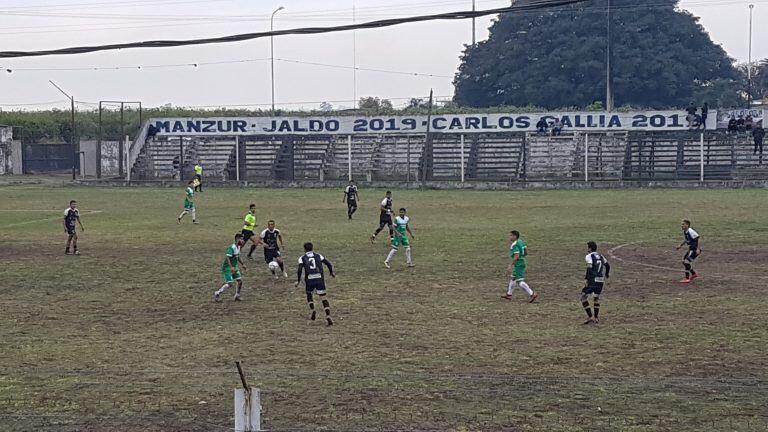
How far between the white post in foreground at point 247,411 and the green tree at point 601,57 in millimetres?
88053

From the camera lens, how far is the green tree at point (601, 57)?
92312 millimetres

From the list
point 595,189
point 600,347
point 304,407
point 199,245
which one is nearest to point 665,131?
point 595,189

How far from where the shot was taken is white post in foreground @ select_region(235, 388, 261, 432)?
24.7 ft

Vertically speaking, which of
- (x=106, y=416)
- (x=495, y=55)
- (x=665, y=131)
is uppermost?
(x=495, y=55)

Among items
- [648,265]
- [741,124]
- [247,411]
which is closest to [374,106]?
[741,124]

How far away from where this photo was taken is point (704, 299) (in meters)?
Answer: 22.6

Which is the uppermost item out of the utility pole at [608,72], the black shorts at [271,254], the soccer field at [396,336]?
the utility pole at [608,72]

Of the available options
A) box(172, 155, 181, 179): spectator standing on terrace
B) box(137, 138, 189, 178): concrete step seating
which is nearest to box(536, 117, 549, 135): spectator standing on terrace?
box(172, 155, 181, 179): spectator standing on terrace

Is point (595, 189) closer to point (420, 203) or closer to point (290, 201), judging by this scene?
point (420, 203)

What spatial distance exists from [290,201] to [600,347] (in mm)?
36551

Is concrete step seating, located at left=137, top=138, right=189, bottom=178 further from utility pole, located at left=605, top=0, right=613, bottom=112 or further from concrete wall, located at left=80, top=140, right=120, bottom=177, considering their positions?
utility pole, located at left=605, top=0, right=613, bottom=112

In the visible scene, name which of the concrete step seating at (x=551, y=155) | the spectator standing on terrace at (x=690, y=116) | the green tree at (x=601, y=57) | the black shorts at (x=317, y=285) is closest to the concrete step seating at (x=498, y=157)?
the concrete step seating at (x=551, y=155)

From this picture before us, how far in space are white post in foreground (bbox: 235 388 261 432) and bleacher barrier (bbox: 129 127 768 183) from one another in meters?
55.2

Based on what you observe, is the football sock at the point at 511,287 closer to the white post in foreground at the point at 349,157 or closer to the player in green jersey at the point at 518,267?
the player in green jersey at the point at 518,267
